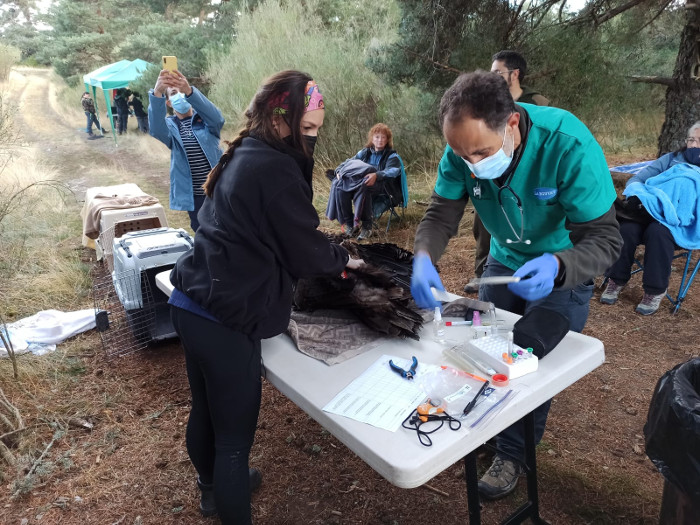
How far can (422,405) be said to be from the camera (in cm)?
118

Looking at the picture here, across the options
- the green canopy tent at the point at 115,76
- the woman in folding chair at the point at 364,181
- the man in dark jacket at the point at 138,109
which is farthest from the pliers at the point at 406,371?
the man in dark jacket at the point at 138,109

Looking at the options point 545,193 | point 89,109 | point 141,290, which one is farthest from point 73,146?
point 545,193

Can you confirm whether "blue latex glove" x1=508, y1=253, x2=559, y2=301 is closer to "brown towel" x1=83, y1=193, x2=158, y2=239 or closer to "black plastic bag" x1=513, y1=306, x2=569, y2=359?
"black plastic bag" x1=513, y1=306, x2=569, y2=359

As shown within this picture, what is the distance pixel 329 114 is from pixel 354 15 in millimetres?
3093

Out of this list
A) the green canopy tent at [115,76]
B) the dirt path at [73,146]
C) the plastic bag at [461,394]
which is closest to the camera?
the plastic bag at [461,394]

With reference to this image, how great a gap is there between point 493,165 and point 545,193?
0.18 m

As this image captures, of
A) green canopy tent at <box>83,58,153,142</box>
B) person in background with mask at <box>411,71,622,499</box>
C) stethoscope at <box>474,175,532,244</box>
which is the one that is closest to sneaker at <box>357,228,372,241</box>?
person in background with mask at <box>411,71,622,499</box>

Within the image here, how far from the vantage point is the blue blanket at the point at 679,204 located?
3.44m

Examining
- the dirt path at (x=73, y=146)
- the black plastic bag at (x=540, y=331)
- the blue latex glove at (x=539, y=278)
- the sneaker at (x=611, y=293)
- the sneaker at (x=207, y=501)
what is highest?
the blue latex glove at (x=539, y=278)

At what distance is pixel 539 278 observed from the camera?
133 cm

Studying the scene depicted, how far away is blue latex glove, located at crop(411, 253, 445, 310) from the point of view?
156 centimetres

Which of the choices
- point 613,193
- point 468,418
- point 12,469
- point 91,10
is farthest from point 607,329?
point 91,10

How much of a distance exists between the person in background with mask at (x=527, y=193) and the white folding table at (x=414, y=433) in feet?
0.56

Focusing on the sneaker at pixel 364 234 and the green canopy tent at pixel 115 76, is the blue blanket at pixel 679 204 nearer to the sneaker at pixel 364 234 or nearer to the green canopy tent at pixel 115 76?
the sneaker at pixel 364 234
